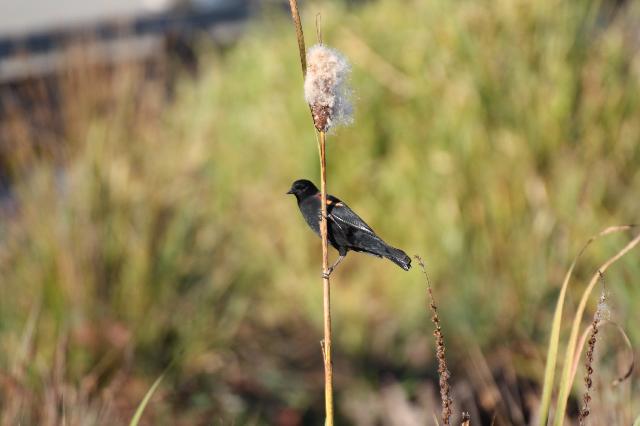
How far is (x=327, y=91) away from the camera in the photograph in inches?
48.6

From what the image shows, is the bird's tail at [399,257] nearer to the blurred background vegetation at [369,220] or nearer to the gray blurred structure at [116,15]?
the blurred background vegetation at [369,220]

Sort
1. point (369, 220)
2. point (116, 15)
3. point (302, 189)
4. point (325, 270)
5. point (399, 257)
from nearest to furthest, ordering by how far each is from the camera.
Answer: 1. point (399, 257)
2. point (325, 270)
3. point (302, 189)
4. point (369, 220)
5. point (116, 15)

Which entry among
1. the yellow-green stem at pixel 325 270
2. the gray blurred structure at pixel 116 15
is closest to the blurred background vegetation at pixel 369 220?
the yellow-green stem at pixel 325 270

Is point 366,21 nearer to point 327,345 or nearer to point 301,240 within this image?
point 301,240

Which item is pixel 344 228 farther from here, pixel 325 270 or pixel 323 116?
pixel 323 116

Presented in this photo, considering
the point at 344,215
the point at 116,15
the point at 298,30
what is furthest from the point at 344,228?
the point at 116,15

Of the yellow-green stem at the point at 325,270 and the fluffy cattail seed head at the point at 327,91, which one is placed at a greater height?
the fluffy cattail seed head at the point at 327,91

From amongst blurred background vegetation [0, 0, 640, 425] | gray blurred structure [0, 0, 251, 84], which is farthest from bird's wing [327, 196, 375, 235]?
gray blurred structure [0, 0, 251, 84]

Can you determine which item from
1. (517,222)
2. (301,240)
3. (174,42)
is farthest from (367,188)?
(174,42)

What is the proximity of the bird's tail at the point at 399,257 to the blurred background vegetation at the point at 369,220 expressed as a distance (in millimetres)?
1860

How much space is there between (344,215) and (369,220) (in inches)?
129

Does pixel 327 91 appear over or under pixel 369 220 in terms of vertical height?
under

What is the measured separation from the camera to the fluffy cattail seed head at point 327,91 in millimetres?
1226

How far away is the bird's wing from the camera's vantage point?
1303 mm
